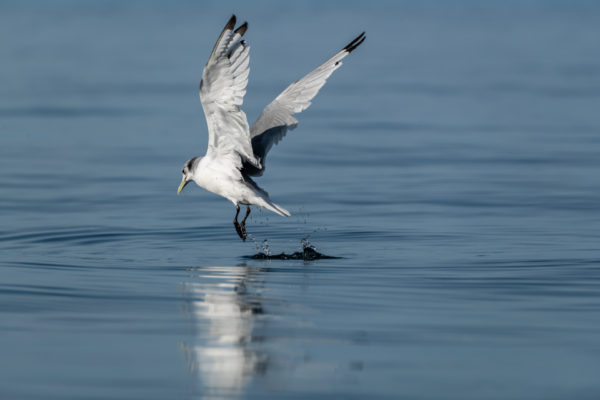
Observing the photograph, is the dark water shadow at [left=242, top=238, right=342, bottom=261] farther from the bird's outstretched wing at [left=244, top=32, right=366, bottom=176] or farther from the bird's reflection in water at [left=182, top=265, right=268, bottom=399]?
the bird's outstretched wing at [left=244, top=32, right=366, bottom=176]

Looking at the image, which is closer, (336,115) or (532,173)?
(532,173)

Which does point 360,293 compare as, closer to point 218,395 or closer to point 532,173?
point 218,395

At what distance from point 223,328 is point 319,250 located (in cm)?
416

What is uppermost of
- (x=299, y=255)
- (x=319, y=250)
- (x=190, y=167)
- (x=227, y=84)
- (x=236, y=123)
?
(x=227, y=84)

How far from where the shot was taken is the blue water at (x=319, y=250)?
7.67 m

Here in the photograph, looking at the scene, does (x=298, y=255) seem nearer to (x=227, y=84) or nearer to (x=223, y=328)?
(x=227, y=84)

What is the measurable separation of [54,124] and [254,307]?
643 inches

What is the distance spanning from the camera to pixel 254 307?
9.59 metres

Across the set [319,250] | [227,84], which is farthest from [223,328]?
[319,250]

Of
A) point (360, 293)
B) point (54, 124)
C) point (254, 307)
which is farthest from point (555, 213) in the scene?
point (54, 124)

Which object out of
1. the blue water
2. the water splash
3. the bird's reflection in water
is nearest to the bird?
the water splash

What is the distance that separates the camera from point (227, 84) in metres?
11.9

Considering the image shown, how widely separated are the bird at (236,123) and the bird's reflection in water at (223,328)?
140 cm

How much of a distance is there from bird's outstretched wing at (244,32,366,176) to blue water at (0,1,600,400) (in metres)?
1.05
